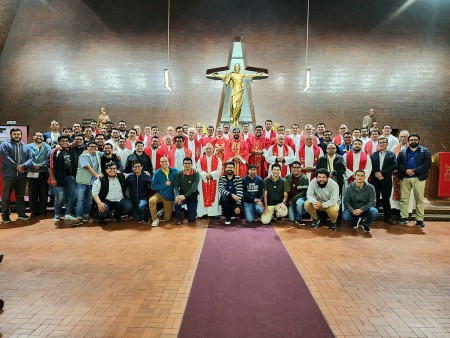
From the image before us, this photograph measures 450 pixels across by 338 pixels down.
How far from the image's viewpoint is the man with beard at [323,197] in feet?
18.1

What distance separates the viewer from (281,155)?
7.05 meters

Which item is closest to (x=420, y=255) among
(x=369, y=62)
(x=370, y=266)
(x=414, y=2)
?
(x=370, y=266)

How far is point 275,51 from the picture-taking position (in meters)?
12.7

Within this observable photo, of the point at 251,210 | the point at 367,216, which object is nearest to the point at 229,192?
the point at 251,210

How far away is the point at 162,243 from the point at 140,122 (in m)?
8.69

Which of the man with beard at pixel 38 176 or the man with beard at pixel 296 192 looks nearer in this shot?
the man with beard at pixel 296 192

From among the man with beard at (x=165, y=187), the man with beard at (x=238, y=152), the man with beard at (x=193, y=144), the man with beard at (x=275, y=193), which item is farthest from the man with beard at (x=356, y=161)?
the man with beard at (x=165, y=187)

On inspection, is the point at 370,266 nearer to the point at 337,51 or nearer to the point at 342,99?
the point at 342,99

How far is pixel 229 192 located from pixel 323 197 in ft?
6.07

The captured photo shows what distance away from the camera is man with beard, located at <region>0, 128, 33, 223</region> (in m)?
5.91

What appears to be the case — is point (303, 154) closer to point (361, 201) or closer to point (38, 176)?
point (361, 201)

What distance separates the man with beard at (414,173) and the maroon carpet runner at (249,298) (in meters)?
3.38

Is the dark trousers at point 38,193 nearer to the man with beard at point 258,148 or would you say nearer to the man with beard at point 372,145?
the man with beard at point 258,148

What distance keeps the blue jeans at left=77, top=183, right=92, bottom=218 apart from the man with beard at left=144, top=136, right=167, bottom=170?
158 cm
